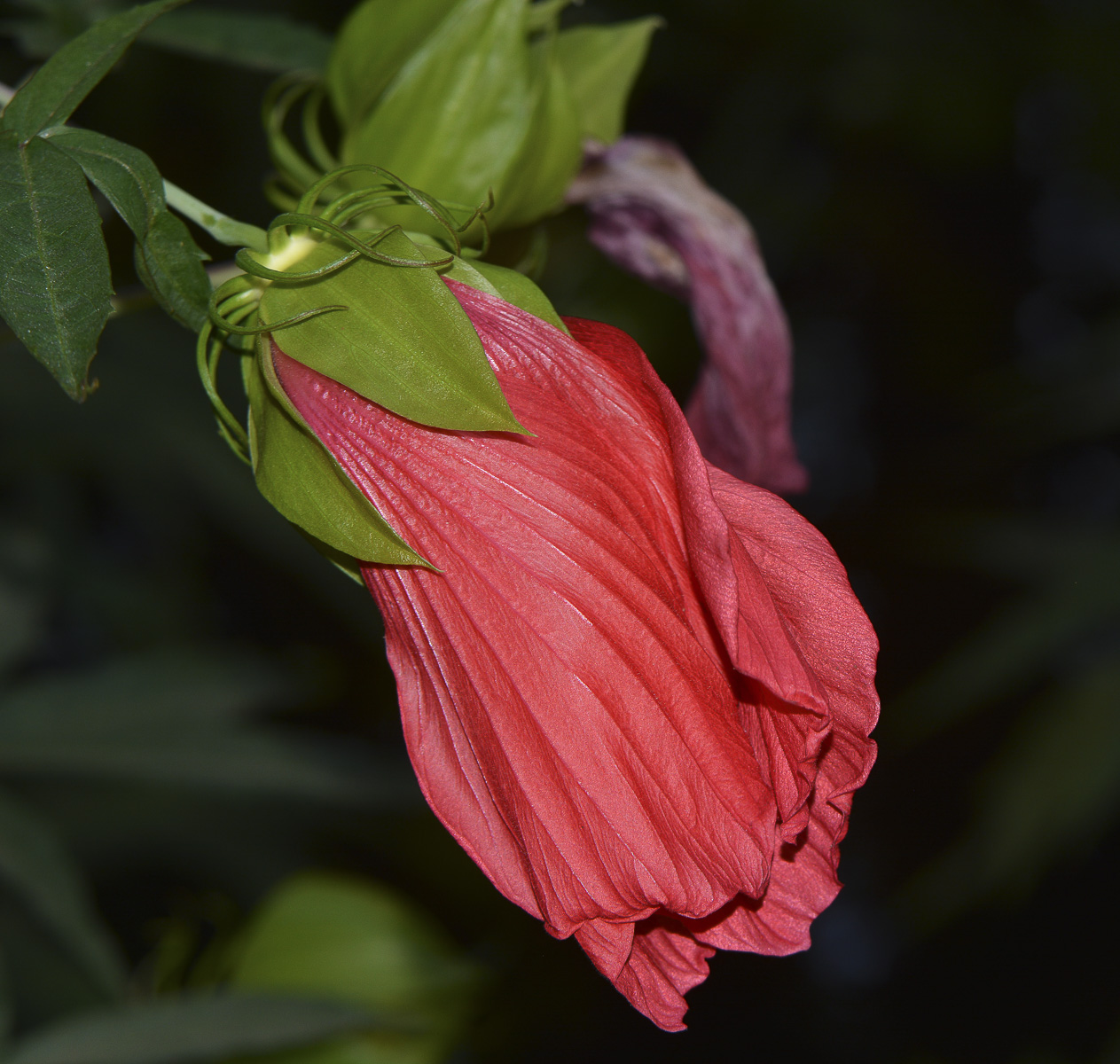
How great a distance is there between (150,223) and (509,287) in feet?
0.36

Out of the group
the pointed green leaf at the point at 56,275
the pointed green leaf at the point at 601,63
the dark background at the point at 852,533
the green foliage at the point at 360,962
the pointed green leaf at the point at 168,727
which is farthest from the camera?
the dark background at the point at 852,533

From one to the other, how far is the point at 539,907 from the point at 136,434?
4.16 ft

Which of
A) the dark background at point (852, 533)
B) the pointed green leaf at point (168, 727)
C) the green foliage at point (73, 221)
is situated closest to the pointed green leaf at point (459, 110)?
the green foliage at point (73, 221)

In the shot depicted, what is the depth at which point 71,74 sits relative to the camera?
37 cm

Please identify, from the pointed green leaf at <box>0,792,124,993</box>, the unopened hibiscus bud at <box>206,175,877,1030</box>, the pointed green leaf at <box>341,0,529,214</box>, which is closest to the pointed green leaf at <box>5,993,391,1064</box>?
the pointed green leaf at <box>0,792,124,993</box>

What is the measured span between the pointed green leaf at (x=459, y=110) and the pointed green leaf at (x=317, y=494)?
13 cm

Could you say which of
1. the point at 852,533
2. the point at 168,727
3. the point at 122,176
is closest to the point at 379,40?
the point at 122,176

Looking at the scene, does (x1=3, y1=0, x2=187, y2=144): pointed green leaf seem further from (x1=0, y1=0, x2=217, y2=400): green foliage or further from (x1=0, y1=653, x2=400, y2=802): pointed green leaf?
(x1=0, y1=653, x2=400, y2=802): pointed green leaf

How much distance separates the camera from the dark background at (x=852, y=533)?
1330mm

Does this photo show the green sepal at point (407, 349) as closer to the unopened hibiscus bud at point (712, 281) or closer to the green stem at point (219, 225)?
the green stem at point (219, 225)

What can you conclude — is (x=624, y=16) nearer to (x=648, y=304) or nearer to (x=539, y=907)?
(x=648, y=304)

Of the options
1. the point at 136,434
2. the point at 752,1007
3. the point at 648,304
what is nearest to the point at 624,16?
the point at 648,304

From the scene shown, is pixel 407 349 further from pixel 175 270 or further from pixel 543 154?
pixel 543 154

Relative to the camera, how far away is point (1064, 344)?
222cm
